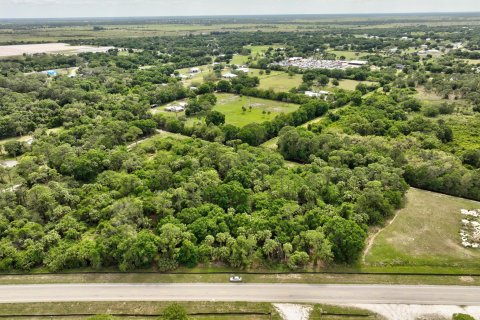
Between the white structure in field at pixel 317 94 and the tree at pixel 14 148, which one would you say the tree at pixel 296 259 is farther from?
the white structure in field at pixel 317 94

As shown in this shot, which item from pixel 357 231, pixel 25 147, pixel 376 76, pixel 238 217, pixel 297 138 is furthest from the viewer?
pixel 376 76

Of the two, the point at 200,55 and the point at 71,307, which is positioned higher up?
the point at 200,55

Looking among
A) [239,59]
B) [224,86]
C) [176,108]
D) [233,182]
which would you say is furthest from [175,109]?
[239,59]

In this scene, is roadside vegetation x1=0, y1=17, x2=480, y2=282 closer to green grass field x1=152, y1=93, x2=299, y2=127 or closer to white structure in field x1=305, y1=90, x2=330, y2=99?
green grass field x1=152, y1=93, x2=299, y2=127

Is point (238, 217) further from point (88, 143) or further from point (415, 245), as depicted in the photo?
point (88, 143)

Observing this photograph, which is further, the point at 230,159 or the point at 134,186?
the point at 230,159

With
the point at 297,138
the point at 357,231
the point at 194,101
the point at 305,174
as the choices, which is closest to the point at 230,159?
the point at 305,174

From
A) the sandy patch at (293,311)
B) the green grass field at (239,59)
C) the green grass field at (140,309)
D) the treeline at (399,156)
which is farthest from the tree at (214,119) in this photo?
the green grass field at (239,59)

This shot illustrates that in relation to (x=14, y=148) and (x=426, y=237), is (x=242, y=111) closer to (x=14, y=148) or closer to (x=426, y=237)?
(x=14, y=148)
